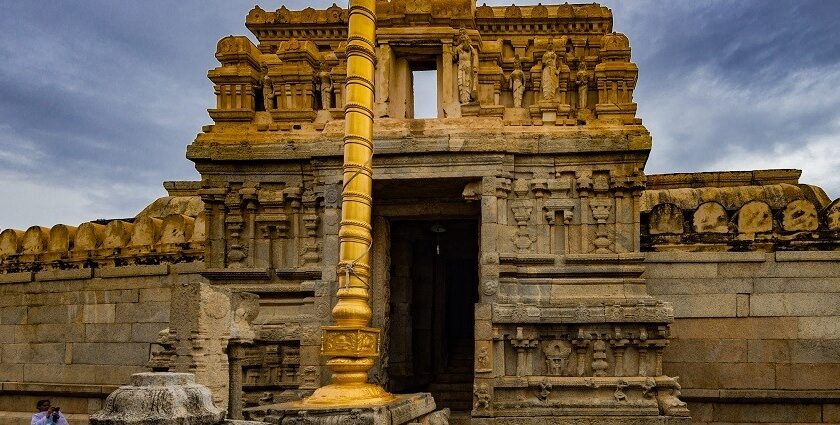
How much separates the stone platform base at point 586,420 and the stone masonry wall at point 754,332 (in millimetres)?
1843

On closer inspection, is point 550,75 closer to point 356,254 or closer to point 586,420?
point 356,254

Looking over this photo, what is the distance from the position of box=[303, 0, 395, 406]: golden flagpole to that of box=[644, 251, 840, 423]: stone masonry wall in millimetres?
5817

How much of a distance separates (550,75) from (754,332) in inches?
217

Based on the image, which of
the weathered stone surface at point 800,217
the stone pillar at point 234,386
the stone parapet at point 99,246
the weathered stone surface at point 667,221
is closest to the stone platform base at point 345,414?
the stone pillar at point 234,386

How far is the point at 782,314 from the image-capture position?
12906 mm

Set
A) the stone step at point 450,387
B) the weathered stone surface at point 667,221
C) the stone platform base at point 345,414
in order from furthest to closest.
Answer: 1. the stone step at point 450,387
2. the weathered stone surface at point 667,221
3. the stone platform base at point 345,414

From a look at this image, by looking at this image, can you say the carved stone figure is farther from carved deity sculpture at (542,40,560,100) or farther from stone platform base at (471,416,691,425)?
carved deity sculpture at (542,40,560,100)

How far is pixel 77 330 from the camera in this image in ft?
52.4

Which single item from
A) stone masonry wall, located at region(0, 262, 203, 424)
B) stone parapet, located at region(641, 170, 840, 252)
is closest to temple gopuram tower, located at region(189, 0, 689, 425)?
stone parapet, located at region(641, 170, 840, 252)

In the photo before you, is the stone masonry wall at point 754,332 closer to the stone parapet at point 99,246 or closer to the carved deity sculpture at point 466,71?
the carved deity sculpture at point 466,71

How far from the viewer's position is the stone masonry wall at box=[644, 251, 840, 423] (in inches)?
503

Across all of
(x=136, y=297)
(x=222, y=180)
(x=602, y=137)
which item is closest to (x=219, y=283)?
(x=222, y=180)

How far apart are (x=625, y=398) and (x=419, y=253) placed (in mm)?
5748

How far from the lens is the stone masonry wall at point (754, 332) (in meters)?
12.8
